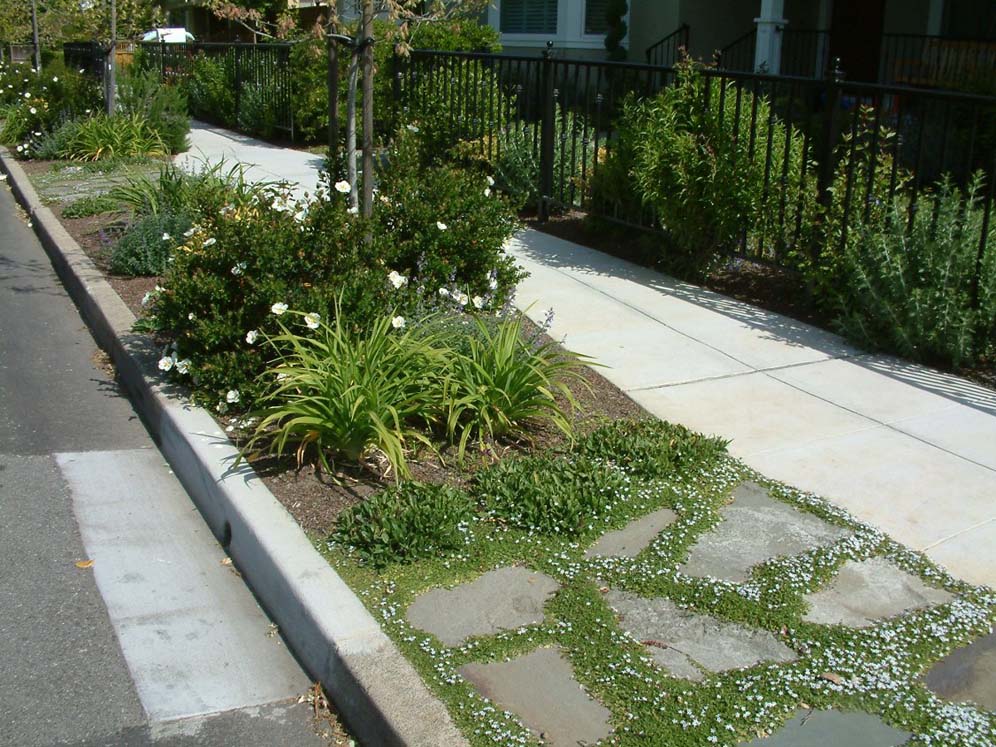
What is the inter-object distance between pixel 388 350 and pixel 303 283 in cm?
78

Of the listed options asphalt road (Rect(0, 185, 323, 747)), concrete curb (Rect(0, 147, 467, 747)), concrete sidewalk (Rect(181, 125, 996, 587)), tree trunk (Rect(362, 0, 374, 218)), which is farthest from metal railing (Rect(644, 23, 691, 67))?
asphalt road (Rect(0, 185, 323, 747))

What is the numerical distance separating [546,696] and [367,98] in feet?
12.5

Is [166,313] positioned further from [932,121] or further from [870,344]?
[932,121]

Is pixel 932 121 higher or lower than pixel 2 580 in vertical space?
higher

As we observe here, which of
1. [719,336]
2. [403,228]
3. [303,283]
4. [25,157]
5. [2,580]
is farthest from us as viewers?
[25,157]

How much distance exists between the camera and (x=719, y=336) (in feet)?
23.4

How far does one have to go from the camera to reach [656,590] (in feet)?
13.7

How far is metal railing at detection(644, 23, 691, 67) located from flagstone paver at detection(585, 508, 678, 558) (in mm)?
13905

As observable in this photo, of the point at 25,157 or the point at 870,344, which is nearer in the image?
the point at 870,344

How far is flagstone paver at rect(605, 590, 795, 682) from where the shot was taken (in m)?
3.74

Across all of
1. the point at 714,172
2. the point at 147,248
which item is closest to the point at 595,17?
the point at 714,172

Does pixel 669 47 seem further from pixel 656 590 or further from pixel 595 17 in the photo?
pixel 656 590

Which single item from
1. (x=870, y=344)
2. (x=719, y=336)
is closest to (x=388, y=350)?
(x=719, y=336)

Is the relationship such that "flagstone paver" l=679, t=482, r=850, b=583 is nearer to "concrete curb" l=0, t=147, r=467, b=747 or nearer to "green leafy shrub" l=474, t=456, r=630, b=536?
"green leafy shrub" l=474, t=456, r=630, b=536
